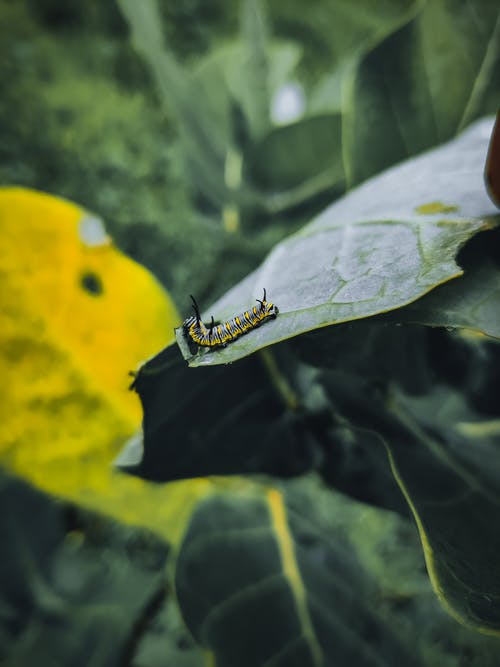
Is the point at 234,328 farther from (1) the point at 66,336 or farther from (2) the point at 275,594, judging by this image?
(2) the point at 275,594

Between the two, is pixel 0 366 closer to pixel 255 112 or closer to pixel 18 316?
pixel 18 316

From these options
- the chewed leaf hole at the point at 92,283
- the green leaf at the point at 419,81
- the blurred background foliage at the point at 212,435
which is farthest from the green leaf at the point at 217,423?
the green leaf at the point at 419,81

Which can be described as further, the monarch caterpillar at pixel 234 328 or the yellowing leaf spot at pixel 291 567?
the yellowing leaf spot at pixel 291 567

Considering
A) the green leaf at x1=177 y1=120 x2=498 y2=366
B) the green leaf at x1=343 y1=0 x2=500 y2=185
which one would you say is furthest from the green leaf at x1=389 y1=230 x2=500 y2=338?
the green leaf at x1=343 y1=0 x2=500 y2=185

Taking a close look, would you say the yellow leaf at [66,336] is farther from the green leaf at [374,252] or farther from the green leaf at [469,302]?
the green leaf at [469,302]

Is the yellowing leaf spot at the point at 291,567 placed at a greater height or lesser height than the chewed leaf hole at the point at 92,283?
lesser

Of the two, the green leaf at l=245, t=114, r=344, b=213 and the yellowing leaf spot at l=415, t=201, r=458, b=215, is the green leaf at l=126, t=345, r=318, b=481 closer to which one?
the yellowing leaf spot at l=415, t=201, r=458, b=215

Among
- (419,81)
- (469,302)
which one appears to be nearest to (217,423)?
(469,302)

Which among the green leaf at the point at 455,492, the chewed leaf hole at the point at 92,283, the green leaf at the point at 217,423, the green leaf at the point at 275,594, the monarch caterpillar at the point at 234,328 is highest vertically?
the chewed leaf hole at the point at 92,283
